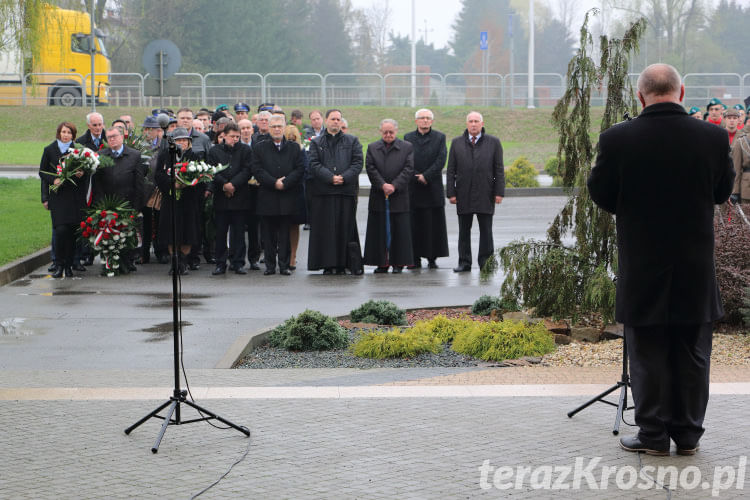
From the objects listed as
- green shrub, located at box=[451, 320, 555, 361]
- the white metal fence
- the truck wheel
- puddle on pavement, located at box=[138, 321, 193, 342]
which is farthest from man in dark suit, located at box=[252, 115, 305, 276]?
the truck wheel

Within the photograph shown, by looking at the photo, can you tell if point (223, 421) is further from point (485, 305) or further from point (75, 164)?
point (75, 164)

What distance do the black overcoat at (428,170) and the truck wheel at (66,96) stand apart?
3132 centimetres

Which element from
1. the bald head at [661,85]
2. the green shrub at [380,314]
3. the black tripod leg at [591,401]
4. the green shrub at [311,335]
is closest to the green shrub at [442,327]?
the green shrub at [380,314]

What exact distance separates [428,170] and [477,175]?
0.69 meters

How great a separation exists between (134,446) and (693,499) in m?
3.04

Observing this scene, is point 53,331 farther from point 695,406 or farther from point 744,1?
point 744,1

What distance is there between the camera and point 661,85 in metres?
6.23

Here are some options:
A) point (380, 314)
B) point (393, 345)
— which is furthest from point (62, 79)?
point (393, 345)

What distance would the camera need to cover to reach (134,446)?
6.52 m

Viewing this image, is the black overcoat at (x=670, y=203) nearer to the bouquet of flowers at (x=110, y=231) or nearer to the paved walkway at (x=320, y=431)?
the paved walkway at (x=320, y=431)

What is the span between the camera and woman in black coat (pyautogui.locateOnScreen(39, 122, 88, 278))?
15.2 metres

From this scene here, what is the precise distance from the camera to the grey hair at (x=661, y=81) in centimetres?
623

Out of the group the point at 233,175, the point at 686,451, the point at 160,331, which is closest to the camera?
the point at 686,451

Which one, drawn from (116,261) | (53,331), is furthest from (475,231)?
(53,331)
